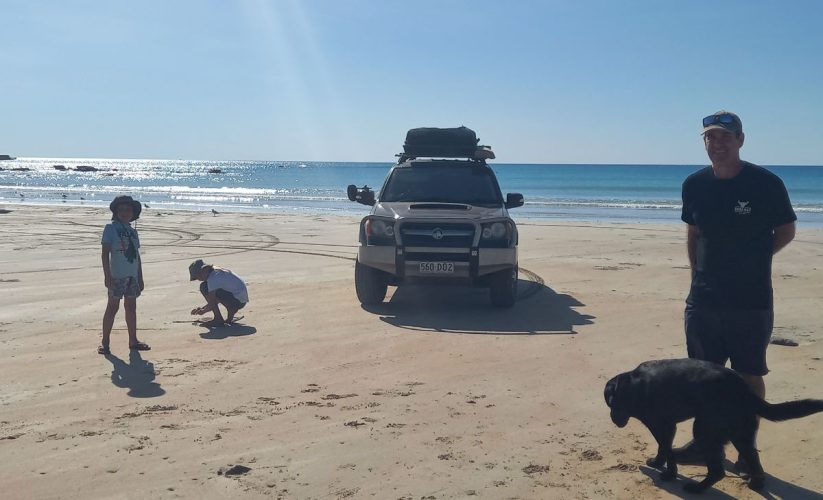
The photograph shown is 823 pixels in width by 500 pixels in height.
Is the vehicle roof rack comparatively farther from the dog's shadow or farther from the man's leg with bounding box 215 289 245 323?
the dog's shadow

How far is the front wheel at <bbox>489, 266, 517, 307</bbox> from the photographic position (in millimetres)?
9547

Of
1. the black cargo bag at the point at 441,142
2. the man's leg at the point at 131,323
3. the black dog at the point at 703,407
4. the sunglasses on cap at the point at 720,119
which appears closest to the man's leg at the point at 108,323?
the man's leg at the point at 131,323

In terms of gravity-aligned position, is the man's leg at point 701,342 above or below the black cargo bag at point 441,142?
below

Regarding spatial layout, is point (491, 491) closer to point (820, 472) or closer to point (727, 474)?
point (727, 474)

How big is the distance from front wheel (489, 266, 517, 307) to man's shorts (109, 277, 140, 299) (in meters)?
4.12

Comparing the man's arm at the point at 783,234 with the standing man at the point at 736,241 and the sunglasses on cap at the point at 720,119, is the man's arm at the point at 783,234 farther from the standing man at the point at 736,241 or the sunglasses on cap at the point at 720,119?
the sunglasses on cap at the point at 720,119

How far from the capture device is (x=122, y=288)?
7414mm

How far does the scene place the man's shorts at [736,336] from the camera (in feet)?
14.4

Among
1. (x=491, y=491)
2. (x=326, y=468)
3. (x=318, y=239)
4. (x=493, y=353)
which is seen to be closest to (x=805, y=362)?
(x=493, y=353)

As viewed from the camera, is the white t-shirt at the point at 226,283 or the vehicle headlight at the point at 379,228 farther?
the vehicle headlight at the point at 379,228

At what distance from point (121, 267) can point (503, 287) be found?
4.35 meters

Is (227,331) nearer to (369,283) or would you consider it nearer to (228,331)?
(228,331)

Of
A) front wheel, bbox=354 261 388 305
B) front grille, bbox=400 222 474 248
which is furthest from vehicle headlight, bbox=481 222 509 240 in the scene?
front wheel, bbox=354 261 388 305

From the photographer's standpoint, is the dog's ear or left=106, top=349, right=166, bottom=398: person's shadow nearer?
the dog's ear
